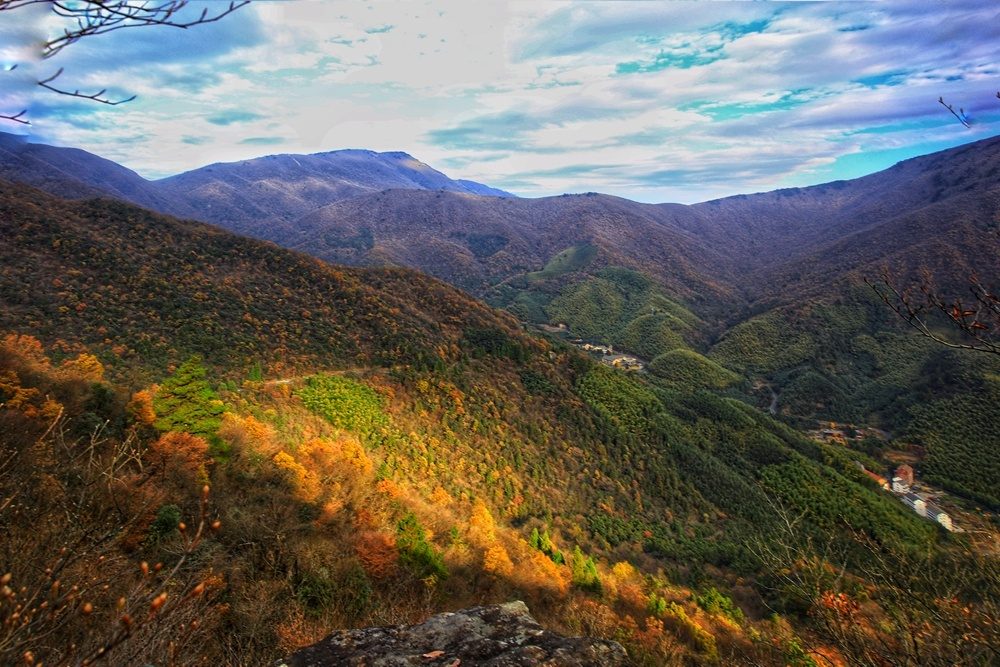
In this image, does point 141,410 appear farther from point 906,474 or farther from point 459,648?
point 906,474

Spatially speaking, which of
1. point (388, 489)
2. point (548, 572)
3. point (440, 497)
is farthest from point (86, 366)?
point (548, 572)

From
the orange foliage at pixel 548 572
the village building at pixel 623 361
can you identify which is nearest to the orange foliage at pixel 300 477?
the orange foliage at pixel 548 572

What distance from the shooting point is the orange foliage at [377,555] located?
1758cm

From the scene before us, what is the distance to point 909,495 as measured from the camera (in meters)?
66.1

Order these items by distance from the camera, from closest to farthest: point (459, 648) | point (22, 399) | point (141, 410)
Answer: point (459, 648)
point (22, 399)
point (141, 410)

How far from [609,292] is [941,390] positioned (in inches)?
4451

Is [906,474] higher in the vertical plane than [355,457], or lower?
lower

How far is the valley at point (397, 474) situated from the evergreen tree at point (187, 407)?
15 centimetres

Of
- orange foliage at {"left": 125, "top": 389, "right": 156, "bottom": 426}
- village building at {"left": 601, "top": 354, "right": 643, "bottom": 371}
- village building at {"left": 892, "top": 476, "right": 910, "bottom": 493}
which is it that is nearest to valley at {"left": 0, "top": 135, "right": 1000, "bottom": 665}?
orange foliage at {"left": 125, "top": 389, "right": 156, "bottom": 426}

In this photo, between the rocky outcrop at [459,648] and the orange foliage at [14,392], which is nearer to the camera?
the rocky outcrop at [459,648]

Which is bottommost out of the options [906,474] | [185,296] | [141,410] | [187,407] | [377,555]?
[906,474]

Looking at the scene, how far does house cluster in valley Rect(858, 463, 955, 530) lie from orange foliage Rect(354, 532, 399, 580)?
72296 mm

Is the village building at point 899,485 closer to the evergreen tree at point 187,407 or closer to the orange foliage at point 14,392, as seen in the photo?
the evergreen tree at point 187,407

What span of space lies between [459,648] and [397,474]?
91.6 ft
